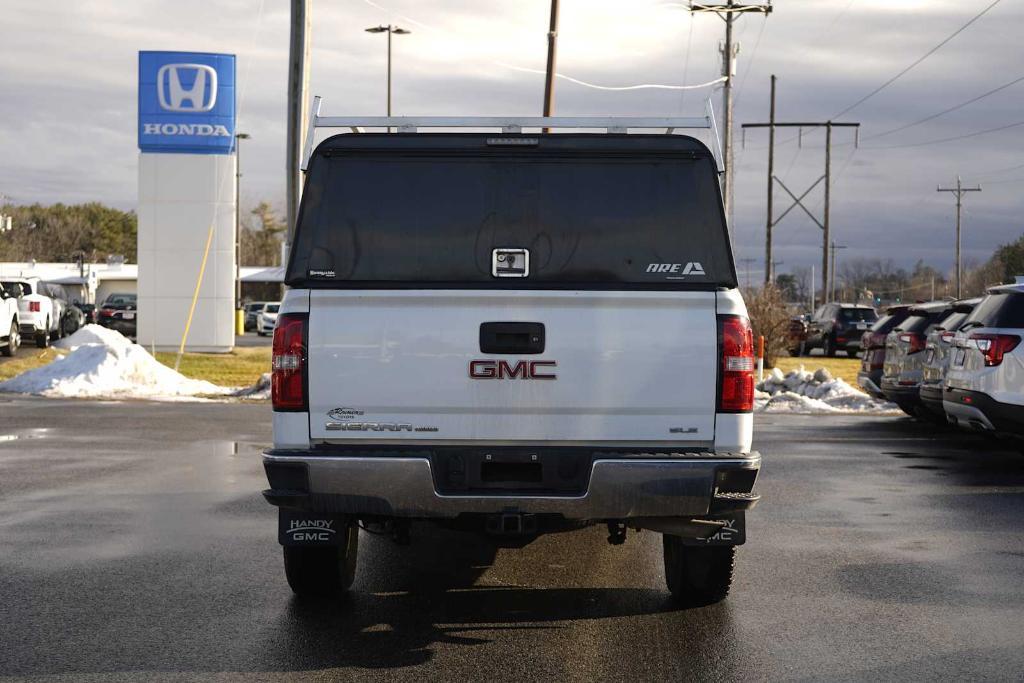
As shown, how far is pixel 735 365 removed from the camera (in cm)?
603

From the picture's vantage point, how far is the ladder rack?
6.57 meters

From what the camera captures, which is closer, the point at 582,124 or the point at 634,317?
the point at 634,317

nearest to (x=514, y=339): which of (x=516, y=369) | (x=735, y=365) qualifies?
(x=516, y=369)

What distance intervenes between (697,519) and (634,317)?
105 cm

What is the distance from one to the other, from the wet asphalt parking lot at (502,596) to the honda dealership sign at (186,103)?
24.2 meters

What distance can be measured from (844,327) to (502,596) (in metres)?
38.1

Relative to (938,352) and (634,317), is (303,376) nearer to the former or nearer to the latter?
(634,317)

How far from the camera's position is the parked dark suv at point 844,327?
4334cm

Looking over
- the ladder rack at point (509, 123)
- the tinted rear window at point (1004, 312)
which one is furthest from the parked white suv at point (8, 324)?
the ladder rack at point (509, 123)

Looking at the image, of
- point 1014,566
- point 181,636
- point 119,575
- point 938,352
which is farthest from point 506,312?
point 938,352

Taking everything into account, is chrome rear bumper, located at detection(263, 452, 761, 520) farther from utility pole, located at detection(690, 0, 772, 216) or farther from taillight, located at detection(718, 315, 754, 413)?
utility pole, located at detection(690, 0, 772, 216)

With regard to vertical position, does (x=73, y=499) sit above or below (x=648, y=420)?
below

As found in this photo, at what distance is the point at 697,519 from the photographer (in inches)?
246

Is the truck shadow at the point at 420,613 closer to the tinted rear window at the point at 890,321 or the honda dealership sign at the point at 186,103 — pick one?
the tinted rear window at the point at 890,321
